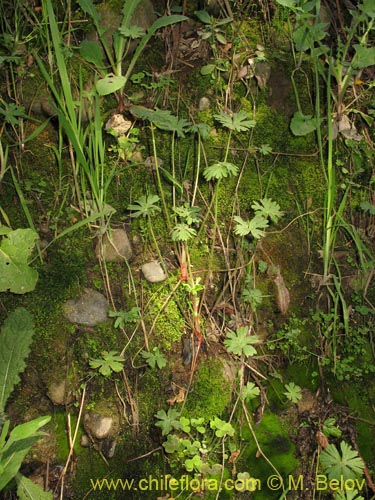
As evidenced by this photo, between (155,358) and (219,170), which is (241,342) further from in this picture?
(219,170)

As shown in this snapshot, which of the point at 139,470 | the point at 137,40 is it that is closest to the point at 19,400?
the point at 139,470

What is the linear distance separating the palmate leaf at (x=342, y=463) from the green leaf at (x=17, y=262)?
1503mm

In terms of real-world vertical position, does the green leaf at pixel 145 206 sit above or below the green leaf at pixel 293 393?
above

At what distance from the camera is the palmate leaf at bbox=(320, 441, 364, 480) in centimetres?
199

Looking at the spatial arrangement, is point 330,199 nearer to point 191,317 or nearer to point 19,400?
point 191,317

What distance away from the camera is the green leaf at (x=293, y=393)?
7.22ft

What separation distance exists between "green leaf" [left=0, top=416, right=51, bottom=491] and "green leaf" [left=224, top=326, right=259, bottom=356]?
2.94 feet

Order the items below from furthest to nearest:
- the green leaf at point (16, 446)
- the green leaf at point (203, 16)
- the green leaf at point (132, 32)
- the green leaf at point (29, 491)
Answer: the green leaf at point (203, 16) → the green leaf at point (132, 32) → the green leaf at point (29, 491) → the green leaf at point (16, 446)

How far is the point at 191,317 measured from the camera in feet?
7.45

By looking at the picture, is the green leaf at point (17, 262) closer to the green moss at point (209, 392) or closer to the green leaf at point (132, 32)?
the green moss at point (209, 392)

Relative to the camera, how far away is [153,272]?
2.34 meters

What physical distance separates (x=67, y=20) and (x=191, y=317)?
74.0 inches

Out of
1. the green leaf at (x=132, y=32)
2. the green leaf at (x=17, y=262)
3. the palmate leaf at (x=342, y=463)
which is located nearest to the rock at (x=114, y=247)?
the green leaf at (x=17, y=262)

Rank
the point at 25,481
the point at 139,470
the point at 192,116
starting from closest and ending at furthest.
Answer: the point at 25,481, the point at 139,470, the point at 192,116
